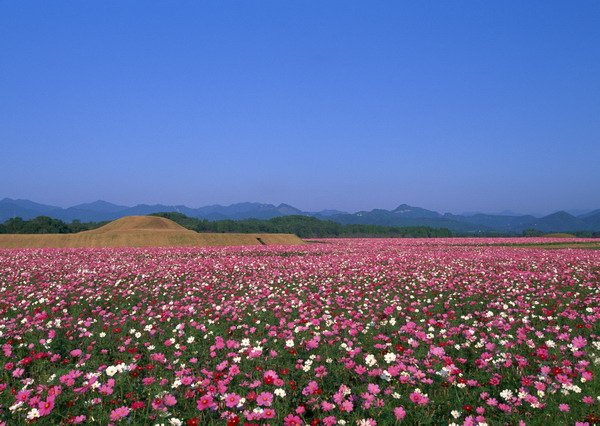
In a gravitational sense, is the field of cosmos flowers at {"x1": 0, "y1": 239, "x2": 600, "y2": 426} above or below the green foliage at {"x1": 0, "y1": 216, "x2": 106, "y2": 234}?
below

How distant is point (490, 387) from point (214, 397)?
3399mm

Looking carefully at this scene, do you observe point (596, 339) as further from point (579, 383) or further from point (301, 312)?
point (301, 312)

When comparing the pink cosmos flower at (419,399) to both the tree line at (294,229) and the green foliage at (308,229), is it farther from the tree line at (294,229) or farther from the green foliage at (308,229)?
the green foliage at (308,229)

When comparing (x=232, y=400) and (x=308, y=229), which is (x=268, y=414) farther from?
(x=308, y=229)

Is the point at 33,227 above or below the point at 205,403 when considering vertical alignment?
above

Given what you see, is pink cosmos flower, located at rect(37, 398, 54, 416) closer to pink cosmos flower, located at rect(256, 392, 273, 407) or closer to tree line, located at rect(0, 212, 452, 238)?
pink cosmos flower, located at rect(256, 392, 273, 407)

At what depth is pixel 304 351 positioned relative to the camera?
21.2 feet

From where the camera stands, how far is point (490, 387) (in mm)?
4969

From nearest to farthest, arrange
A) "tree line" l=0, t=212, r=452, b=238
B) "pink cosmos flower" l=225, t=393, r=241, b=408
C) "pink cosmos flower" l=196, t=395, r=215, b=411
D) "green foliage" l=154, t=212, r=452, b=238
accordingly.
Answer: "pink cosmos flower" l=196, t=395, r=215, b=411 → "pink cosmos flower" l=225, t=393, r=241, b=408 → "tree line" l=0, t=212, r=452, b=238 → "green foliage" l=154, t=212, r=452, b=238

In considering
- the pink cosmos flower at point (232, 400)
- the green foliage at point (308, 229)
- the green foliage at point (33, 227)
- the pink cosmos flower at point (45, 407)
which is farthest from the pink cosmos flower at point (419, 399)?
the green foliage at point (308, 229)

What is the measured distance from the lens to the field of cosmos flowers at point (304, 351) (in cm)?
421

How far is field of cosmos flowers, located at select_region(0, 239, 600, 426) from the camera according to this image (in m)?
4.21

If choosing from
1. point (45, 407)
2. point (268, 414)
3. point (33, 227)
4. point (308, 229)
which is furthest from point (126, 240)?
point (308, 229)

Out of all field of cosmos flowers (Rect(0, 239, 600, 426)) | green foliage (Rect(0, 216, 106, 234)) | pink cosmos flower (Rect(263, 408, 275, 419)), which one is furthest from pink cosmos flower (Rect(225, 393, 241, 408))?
green foliage (Rect(0, 216, 106, 234))
